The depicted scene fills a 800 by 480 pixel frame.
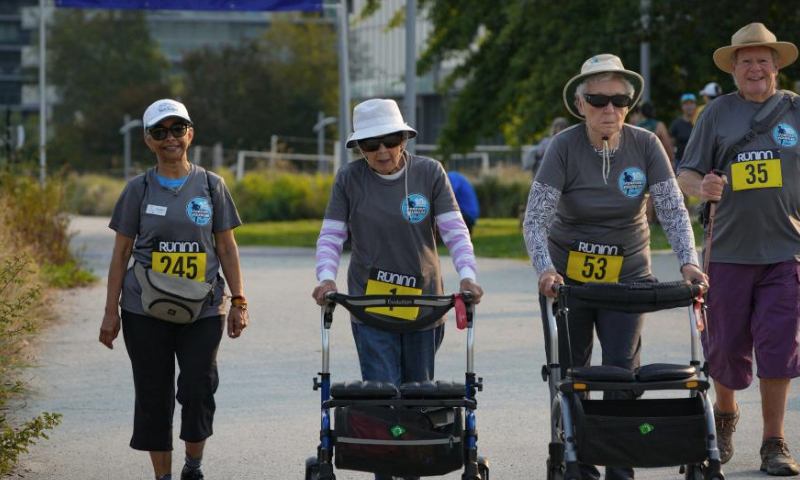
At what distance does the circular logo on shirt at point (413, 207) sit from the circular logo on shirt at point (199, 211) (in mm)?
951

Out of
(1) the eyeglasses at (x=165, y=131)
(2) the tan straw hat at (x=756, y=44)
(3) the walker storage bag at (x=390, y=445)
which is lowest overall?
(3) the walker storage bag at (x=390, y=445)

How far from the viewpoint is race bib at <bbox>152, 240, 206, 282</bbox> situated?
20.9 ft

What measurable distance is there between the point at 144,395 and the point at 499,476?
5.46 feet

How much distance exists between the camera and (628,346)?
614cm

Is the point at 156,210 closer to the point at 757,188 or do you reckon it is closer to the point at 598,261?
the point at 598,261

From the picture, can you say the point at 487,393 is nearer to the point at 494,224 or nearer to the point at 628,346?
the point at 628,346

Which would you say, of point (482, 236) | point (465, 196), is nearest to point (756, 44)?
point (465, 196)

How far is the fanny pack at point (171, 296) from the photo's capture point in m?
6.23

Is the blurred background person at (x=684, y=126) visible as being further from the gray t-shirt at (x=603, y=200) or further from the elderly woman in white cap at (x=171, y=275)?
the elderly woman in white cap at (x=171, y=275)

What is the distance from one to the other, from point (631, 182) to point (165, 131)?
6.57ft

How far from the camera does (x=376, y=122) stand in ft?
19.3

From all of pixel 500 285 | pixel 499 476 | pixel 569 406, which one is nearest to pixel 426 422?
pixel 569 406

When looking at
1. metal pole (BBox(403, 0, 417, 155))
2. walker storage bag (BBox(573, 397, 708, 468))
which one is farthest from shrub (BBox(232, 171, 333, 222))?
walker storage bag (BBox(573, 397, 708, 468))

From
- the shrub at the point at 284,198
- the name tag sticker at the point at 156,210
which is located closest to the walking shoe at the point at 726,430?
the name tag sticker at the point at 156,210
